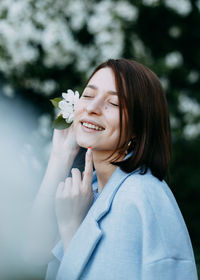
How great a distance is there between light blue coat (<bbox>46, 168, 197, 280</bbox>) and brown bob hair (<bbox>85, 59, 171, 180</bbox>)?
15cm

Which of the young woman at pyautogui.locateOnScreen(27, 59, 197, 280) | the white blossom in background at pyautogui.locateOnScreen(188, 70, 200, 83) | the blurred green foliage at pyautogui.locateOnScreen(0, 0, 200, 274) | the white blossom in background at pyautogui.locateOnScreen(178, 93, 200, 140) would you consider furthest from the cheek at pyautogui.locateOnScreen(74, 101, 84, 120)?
the white blossom in background at pyautogui.locateOnScreen(188, 70, 200, 83)

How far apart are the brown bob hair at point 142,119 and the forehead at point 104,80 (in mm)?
24

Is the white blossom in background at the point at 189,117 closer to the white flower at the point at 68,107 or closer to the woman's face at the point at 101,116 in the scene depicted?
the white flower at the point at 68,107

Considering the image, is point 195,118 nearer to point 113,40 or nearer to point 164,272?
point 113,40

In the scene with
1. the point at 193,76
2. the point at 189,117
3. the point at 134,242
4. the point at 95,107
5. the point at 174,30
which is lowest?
the point at 134,242

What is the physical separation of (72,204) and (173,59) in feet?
16.2

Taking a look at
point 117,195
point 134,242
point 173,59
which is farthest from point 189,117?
point 134,242

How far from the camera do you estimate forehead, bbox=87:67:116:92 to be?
1774 mm

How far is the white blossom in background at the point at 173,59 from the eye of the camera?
245 inches

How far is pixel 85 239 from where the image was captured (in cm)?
158

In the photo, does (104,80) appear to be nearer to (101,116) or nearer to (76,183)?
(101,116)

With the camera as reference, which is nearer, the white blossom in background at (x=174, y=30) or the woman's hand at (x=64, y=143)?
the woman's hand at (x=64, y=143)

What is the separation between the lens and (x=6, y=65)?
17.6ft

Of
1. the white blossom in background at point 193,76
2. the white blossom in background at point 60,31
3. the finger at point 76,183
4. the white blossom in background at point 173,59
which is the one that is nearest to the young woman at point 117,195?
the finger at point 76,183
